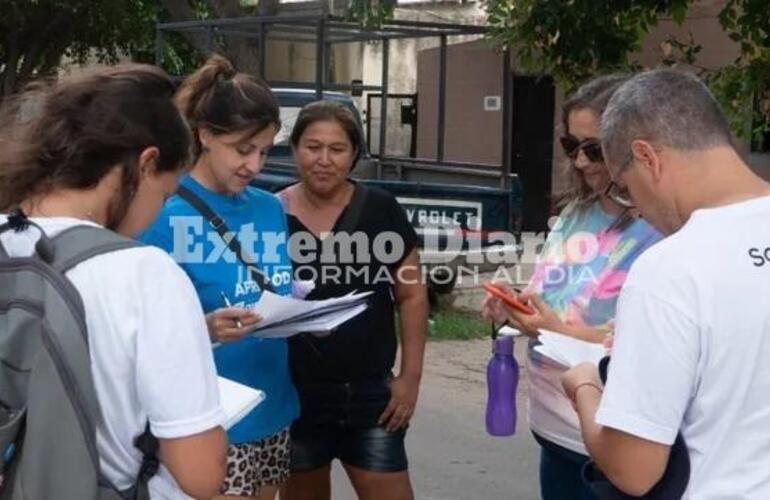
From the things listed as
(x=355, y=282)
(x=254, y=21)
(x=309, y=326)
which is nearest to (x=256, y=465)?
(x=309, y=326)

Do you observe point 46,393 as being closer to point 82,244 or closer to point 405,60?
point 82,244

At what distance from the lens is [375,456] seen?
11.9 feet

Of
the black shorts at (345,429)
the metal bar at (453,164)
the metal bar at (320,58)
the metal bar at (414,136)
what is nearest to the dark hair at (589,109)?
the black shorts at (345,429)

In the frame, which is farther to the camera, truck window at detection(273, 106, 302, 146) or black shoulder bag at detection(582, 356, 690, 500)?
truck window at detection(273, 106, 302, 146)

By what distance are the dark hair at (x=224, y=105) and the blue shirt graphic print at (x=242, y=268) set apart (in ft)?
0.55

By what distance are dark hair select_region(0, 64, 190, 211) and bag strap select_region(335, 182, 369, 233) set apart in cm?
159

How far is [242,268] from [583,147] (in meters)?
0.96

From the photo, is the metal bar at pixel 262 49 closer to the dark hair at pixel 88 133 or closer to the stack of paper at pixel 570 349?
the stack of paper at pixel 570 349

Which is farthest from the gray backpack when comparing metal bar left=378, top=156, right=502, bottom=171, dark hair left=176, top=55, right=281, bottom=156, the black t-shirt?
metal bar left=378, top=156, right=502, bottom=171

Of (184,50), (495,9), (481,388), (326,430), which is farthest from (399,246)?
(184,50)

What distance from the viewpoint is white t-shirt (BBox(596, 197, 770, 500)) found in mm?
1927

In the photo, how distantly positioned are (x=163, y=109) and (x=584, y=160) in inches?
56.0

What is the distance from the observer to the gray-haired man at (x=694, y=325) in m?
1.93

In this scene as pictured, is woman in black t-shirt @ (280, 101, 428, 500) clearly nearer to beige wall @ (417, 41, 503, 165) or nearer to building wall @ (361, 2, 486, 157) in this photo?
building wall @ (361, 2, 486, 157)
